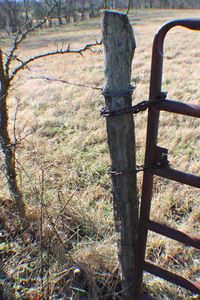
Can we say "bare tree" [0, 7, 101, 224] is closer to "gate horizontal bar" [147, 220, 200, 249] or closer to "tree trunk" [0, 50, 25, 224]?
"tree trunk" [0, 50, 25, 224]

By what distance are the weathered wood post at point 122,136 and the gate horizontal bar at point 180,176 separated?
167 millimetres

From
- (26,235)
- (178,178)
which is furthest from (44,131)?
(178,178)

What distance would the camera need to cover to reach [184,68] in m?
8.39

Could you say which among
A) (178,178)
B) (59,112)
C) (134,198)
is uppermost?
(178,178)

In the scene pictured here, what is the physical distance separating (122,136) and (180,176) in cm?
37

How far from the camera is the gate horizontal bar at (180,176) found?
59.3 inches

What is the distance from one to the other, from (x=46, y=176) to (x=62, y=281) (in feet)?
4.96

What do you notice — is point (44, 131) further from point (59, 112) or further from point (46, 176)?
point (46, 176)

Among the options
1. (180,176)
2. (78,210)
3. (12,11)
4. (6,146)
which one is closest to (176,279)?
(180,176)

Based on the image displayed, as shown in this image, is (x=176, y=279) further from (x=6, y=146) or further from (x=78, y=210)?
(x=6, y=146)

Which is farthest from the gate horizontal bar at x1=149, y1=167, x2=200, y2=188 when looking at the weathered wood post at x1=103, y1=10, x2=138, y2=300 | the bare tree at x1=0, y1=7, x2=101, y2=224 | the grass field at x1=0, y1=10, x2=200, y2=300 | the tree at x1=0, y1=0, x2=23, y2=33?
the tree at x1=0, y1=0, x2=23, y2=33

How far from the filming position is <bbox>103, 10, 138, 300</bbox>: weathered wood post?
1452mm

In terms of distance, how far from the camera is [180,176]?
1542 mm

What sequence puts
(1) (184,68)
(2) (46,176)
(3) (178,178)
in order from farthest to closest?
(1) (184,68)
(2) (46,176)
(3) (178,178)
